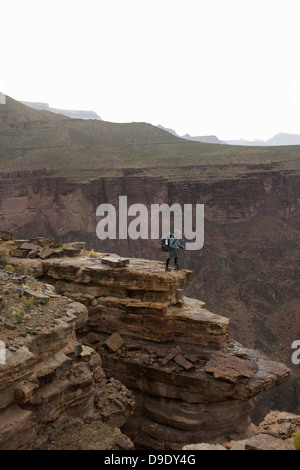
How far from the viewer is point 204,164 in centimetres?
4556

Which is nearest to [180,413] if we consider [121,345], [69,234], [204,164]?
[121,345]

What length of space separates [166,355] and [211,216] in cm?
3005

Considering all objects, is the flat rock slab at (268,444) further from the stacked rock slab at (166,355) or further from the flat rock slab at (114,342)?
the flat rock slab at (114,342)

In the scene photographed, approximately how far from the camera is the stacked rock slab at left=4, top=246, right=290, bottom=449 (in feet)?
47.1

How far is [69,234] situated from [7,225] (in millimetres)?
6904
